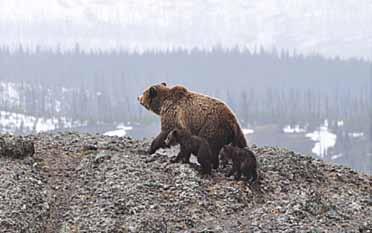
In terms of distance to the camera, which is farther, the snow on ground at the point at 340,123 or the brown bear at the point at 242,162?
the snow on ground at the point at 340,123

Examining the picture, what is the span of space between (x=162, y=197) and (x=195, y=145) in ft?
5.19

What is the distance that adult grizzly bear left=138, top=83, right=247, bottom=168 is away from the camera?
13.6 meters

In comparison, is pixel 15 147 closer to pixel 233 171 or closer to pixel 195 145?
pixel 195 145

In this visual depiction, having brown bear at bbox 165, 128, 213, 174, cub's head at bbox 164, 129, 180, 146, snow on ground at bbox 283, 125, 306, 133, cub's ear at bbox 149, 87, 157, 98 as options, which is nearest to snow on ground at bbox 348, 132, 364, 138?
snow on ground at bbox 283, 125, 306, 133

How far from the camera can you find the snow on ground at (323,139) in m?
115

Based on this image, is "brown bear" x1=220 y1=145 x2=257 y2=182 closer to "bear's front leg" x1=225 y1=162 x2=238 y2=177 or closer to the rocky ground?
"bear's front leg" x1=225 y1=162 x2=238 y2=177

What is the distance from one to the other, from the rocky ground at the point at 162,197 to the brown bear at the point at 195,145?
0.28 meters

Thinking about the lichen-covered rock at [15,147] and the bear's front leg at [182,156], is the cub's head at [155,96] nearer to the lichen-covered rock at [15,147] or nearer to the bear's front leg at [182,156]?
the bear's front leg at [182,156]

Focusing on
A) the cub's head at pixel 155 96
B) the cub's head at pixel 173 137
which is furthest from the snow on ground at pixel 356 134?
the cub's head at pixel 173 137

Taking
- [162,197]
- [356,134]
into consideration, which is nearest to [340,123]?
[356,134]

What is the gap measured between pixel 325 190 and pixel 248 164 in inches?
81.6

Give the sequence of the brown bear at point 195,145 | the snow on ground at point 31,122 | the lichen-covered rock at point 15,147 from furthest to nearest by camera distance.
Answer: the snow on ground at point 31,122 → the lichen-covered rock at point 15,147 → the brown bear at point 195,145

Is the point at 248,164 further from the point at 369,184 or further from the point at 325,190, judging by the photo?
the point at 369,184

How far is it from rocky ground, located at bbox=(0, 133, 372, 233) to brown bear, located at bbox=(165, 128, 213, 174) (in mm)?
283
